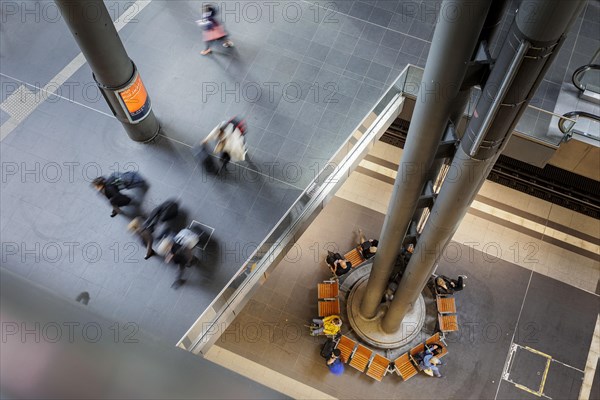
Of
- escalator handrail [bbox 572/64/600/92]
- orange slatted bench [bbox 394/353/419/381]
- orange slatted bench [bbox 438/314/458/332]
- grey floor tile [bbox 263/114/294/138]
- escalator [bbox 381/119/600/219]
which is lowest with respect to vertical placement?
orange slatted bench [bbox 394/353/419/381]

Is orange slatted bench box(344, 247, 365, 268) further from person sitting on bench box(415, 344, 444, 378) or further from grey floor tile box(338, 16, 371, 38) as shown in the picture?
grey floor tile box(338, 16, 371, 38)

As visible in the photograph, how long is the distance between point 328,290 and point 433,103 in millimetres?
7899

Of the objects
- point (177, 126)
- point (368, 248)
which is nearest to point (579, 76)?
point (368, 248)

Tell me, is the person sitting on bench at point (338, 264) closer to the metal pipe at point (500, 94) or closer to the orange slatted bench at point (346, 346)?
the orange slatted bench at point (346, 346)

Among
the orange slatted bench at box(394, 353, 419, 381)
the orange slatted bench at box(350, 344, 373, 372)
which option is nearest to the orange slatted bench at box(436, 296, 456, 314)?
the orange slatted bench at box(394, 353, 419, 381)

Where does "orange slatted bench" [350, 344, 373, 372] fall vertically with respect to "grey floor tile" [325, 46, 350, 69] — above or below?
below

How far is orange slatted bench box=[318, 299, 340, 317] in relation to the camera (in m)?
13.4

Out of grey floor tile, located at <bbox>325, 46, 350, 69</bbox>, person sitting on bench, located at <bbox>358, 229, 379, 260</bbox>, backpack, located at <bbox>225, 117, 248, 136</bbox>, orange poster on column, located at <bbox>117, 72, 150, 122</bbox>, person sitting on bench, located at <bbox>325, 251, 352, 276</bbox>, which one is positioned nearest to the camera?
orange poster on column, located at <bbox>117, 72, 150, 122</bbox>

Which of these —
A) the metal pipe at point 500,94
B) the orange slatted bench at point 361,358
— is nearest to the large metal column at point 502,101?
the metal pipe at point 500,94

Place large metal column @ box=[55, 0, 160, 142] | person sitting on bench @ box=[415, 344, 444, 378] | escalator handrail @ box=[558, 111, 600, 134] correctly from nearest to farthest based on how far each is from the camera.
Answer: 1. large metal column @ box=[55, 0, 160, 142]
2. escalator handrail @ box=[558, 111, 600, 134]
3. person sitting on bench @ box=[415, 344, 444, 378]

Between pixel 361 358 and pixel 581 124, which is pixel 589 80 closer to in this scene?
pixel 581 124

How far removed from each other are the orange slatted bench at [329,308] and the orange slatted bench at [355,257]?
1181 millimetres

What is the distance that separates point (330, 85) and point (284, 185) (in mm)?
2740

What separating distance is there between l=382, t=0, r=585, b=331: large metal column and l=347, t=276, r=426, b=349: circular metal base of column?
4.60 meters
